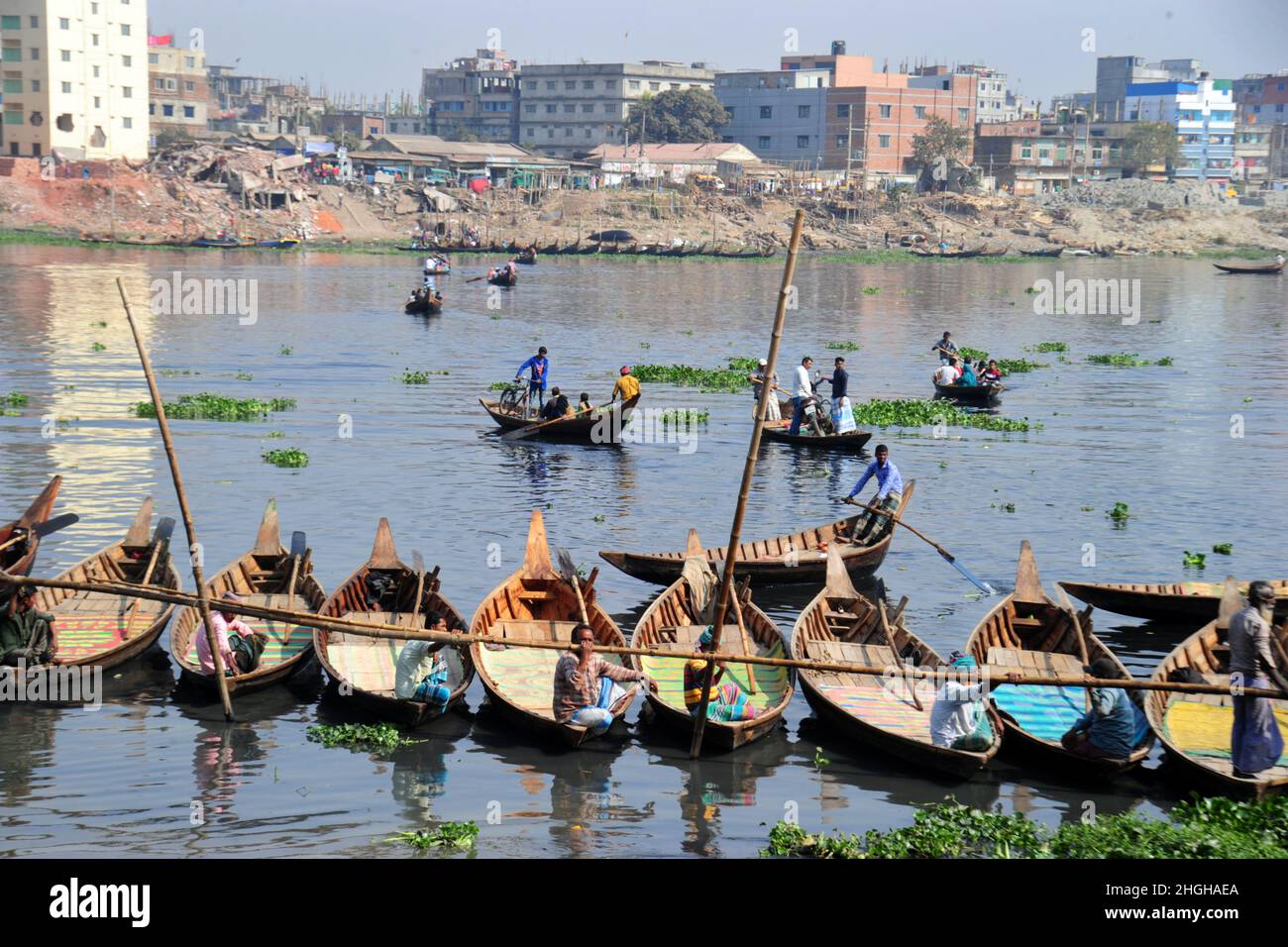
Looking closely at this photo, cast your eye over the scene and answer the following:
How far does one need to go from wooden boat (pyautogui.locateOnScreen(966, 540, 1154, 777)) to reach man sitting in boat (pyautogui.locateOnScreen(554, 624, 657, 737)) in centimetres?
409

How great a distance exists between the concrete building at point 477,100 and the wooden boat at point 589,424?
129238 mm

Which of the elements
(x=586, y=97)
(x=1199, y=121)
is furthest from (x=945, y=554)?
(x=1199, y=121)

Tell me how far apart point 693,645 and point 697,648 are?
0.15 m

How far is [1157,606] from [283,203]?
105 metres

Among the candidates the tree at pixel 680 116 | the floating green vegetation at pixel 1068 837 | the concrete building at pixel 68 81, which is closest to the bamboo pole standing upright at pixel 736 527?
the floating green vegetation at pixel 1068 837

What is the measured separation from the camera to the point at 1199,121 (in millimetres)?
163625

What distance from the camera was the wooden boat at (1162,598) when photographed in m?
19.0

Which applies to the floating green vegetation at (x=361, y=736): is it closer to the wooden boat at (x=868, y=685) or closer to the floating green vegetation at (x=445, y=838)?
the floating green vegetation at (x=445, y=838)

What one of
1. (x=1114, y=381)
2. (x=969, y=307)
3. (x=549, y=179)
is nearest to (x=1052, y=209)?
(x=549, y=179)

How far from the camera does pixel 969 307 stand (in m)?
74.7

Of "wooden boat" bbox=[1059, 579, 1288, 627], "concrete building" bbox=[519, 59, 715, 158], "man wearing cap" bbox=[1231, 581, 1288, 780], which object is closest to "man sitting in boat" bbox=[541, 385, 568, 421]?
"wooden boat" bbox=[1059, 579, 1288, 627]

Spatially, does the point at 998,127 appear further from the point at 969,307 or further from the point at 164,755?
the point at 164,755

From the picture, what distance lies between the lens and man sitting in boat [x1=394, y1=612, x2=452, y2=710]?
15109 millimetres

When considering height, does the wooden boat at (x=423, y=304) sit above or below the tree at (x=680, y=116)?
below
